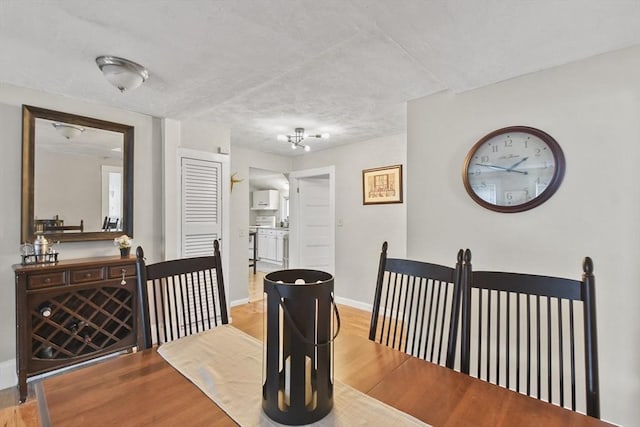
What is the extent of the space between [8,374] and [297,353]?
2.71m

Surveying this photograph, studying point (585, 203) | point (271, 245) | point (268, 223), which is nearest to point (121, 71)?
point (585, 203)

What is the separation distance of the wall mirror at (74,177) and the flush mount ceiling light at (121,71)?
94 centimetres

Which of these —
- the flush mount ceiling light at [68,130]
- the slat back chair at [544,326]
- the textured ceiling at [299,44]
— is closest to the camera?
the slat back chair at [544,326]

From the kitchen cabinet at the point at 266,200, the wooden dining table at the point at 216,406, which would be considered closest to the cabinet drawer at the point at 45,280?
the wooden dining table at the point at 216,406

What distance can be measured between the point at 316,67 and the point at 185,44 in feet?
2.52

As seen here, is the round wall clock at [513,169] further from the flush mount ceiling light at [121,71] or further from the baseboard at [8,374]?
the baseboard at [8,374]

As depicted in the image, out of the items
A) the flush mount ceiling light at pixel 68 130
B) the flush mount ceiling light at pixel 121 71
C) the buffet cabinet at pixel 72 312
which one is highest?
the flush mount ceiling light at pixel 121 71

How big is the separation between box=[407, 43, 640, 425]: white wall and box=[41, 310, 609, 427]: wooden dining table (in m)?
1.23

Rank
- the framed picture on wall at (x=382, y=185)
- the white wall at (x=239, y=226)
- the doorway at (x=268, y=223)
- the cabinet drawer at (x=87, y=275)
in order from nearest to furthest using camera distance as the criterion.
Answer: the cabinet drawer at (x=87, y=275) < the framed picture on wall at (x=382, y=185) < the white wall at (x=239, y=226) < the doorway at (x=268, y=223)

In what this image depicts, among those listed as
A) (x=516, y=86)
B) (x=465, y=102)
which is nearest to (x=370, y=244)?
(x=465, y=102)

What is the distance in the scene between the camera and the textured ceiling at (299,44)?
134 centimetres

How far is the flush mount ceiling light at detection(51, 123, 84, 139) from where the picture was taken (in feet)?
8.05

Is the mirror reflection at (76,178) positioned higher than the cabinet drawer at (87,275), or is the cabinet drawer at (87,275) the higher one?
the mirror reflection at (76,178)

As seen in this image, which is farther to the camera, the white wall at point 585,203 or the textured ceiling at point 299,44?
the white wall at point 585,203
